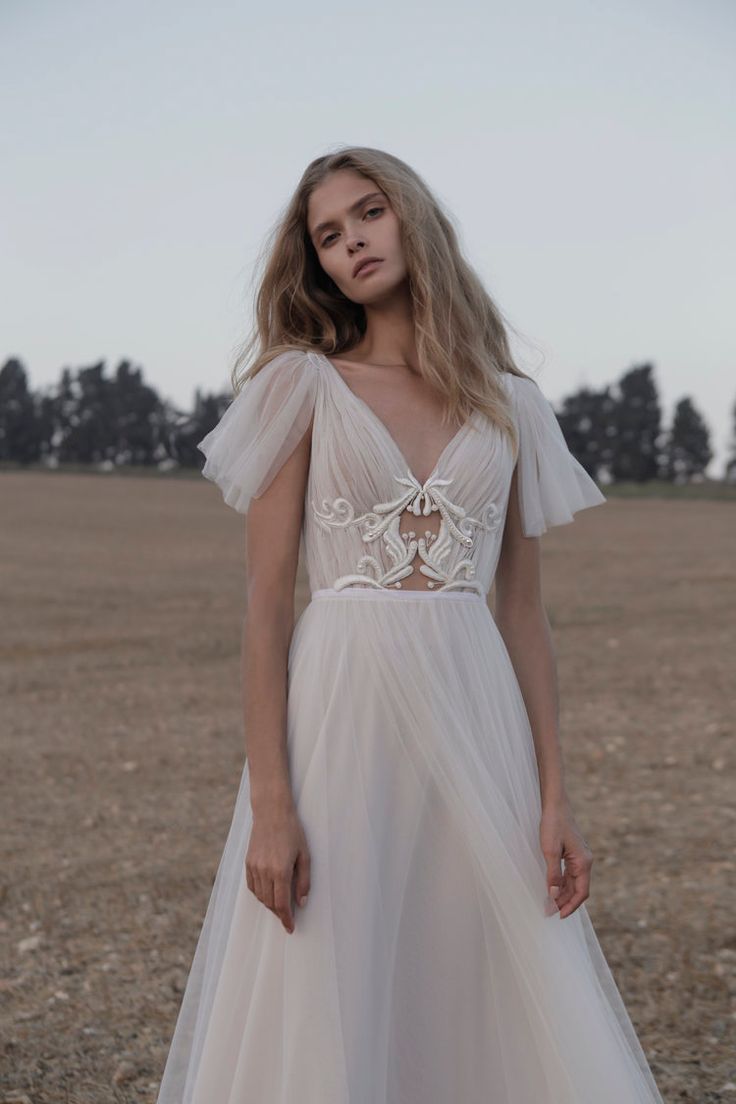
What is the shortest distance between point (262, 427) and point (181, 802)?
20.6 feet

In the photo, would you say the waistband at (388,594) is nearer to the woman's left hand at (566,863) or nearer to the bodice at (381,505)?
the bodice at (381,505)

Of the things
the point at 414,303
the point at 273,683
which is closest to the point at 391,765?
the point at 273,683

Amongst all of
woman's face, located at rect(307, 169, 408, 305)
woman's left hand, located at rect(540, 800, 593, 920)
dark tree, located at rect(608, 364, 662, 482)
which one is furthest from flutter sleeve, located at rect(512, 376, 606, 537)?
dark tree, located at rect(608, 364, 662, 482)

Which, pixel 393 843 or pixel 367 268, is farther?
pixel 367 268

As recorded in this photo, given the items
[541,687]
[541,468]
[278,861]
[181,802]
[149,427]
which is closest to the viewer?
[278,861]

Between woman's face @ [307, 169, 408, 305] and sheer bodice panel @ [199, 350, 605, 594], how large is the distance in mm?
204

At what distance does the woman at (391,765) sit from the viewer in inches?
89.1

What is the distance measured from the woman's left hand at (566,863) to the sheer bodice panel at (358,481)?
19.1 inches

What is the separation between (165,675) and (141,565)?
10192 mm

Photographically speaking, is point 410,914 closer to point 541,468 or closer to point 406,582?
point 406,582

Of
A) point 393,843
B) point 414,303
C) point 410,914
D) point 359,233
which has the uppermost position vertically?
point 359,233

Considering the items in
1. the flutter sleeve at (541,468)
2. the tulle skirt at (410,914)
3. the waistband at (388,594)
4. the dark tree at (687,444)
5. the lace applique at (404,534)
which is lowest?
the tulle skirt at (410,914)

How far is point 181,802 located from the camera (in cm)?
834

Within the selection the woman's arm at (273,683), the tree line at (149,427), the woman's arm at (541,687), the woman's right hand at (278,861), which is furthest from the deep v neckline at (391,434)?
the tree line at (149,427)
